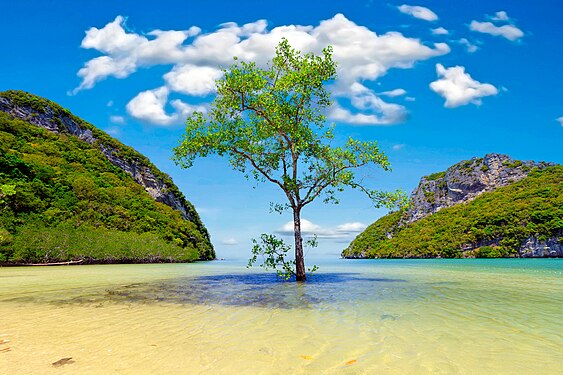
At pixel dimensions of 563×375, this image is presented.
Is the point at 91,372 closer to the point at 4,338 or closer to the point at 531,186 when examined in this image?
the point at 4,338

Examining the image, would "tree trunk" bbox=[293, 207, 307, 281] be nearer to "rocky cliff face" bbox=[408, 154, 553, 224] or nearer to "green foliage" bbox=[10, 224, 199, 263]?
"green foliage" bbox=[10, 224, 199, 263]

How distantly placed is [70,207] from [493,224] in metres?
140

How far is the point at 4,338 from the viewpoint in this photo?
293 inches

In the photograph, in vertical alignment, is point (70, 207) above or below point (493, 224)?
above

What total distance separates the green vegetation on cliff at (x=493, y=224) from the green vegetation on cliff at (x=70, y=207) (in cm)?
9633

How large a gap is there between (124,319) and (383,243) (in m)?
193

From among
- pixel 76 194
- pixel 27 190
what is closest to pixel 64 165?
pixel 76 194

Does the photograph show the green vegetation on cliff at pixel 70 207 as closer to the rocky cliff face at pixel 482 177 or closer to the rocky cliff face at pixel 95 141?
the rocky cliff face at pixel 95 141

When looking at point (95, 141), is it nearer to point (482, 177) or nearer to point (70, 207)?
point (70, 207)

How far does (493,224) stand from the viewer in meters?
139

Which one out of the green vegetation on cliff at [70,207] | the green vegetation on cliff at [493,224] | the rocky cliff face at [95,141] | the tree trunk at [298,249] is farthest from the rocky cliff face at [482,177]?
the tree trunk at [298,249]

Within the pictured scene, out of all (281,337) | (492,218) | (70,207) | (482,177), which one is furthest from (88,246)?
(482,177)

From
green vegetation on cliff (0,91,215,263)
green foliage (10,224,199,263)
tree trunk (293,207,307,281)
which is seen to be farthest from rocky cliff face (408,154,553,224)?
tree trunk (293,207,307,281)

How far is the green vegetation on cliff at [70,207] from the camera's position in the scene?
193ft
